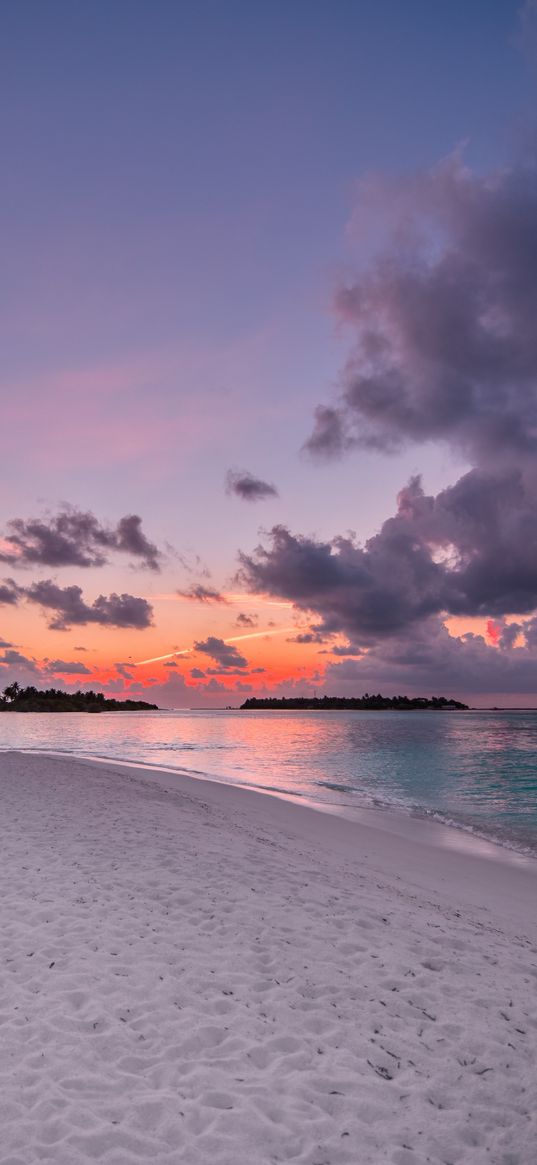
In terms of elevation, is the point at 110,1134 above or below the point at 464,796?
above

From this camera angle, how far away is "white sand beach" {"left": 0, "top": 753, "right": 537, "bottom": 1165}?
487cm

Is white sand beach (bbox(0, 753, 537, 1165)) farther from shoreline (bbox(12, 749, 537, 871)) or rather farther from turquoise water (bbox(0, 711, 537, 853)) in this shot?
turquoise water (bbox(0, 711, 537, 853))

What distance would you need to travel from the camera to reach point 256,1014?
6.55 m

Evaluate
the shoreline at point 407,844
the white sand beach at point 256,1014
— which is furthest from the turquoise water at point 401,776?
the white sand beach at point 256,1014

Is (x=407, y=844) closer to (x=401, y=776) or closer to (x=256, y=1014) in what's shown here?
(x=256, y=1014)

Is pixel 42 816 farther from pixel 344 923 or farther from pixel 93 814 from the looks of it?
pixel 344 923

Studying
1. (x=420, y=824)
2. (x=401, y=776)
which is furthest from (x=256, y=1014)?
(x=401, y=776)

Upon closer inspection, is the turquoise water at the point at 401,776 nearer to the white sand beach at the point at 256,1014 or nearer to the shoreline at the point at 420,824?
the shoreline at the point at 420,824

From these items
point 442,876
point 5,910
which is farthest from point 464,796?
point 5,910

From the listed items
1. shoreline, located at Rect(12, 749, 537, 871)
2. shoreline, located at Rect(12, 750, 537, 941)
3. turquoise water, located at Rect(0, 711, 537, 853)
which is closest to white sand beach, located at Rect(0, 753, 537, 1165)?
shoreline, located at Rect(12, 750, 537, 941)

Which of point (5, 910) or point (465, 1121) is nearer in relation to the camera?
point (465, 1121)

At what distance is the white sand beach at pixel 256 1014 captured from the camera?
4867 mm

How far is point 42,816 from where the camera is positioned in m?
17.8

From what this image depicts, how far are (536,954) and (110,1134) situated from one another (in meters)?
7.28
